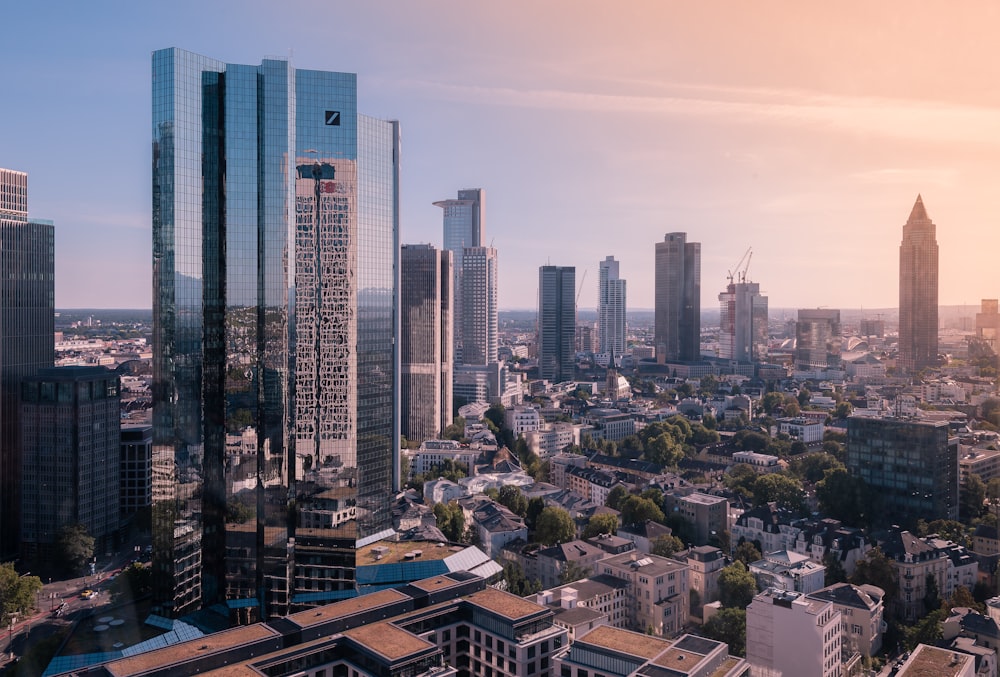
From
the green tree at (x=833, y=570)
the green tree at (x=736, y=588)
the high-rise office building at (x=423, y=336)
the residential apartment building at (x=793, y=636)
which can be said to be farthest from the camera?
the high-rise office building at (x=423, y=336)

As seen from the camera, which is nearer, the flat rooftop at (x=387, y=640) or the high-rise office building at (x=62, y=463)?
the flat rooftop at (x=387, y=640)

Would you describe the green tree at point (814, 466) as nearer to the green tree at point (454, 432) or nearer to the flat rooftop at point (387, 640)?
the green tree at point (454, 432)

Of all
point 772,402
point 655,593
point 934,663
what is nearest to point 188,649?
point 655,593

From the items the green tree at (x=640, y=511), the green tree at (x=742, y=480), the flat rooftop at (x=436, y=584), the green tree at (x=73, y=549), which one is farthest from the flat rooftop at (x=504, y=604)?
the green tree at (x=742, y=480)

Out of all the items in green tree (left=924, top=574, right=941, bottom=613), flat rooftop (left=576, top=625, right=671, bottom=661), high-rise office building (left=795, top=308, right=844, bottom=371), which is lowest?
green tree (left=924, top=574, right=941, bottom=613)

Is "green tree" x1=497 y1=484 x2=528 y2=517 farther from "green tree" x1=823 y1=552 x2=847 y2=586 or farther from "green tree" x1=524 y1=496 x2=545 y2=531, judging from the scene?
"green tree" x1=823 y1=552 x2=847 y2=586

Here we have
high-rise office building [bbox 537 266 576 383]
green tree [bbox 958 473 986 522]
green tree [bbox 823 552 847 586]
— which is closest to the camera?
green tree [bbox 823 552 847 586]

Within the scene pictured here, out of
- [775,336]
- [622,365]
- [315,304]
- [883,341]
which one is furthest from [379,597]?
[775,336]

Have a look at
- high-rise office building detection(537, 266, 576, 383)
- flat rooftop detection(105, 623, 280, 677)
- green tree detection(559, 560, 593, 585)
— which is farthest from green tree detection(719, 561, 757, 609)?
high-rise office building detection(537, 266, 576, 383)
